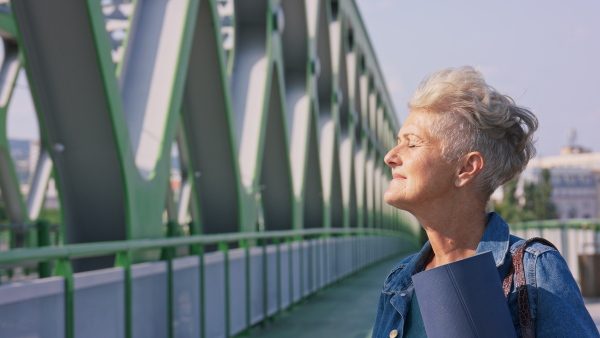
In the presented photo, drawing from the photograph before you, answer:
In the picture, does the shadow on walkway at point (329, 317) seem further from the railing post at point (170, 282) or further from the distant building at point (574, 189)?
the distant building at point (574, 189)

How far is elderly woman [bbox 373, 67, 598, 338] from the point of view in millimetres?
2025

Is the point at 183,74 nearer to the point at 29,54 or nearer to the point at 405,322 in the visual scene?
the point at 29,54

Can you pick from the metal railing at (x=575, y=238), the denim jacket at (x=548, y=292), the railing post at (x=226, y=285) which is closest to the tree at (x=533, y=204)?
the metal railing at (x=575, y=238)

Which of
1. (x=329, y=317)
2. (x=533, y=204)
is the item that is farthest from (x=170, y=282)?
(x=533, y=204)

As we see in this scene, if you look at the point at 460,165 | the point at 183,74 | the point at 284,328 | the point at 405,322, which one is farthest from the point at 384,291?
the point at 284,328

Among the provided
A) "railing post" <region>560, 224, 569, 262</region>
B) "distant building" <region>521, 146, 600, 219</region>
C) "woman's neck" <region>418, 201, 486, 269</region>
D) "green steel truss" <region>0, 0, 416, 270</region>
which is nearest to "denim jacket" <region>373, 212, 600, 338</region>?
"woman's neck" <region>418, 201, 486, 269</region>

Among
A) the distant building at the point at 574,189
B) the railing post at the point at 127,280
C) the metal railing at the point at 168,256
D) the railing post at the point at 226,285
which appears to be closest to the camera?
the metal railing at the point at 168,256

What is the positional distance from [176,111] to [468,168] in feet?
22.4

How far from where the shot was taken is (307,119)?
17391mm

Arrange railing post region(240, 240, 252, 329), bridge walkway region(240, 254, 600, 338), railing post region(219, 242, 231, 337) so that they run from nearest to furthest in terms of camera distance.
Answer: railing post region(219, 242, 231, 337) → railing post region(240, 240, 252, 329) → bridge walkway region(240, 254, 600, 338)

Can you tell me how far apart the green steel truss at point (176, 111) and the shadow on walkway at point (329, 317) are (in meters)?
1.43

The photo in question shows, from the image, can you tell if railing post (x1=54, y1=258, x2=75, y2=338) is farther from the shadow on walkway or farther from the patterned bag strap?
the shadow on walkway

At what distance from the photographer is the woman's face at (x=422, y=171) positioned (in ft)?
6.81

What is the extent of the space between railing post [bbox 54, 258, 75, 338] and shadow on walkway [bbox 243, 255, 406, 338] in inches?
177
